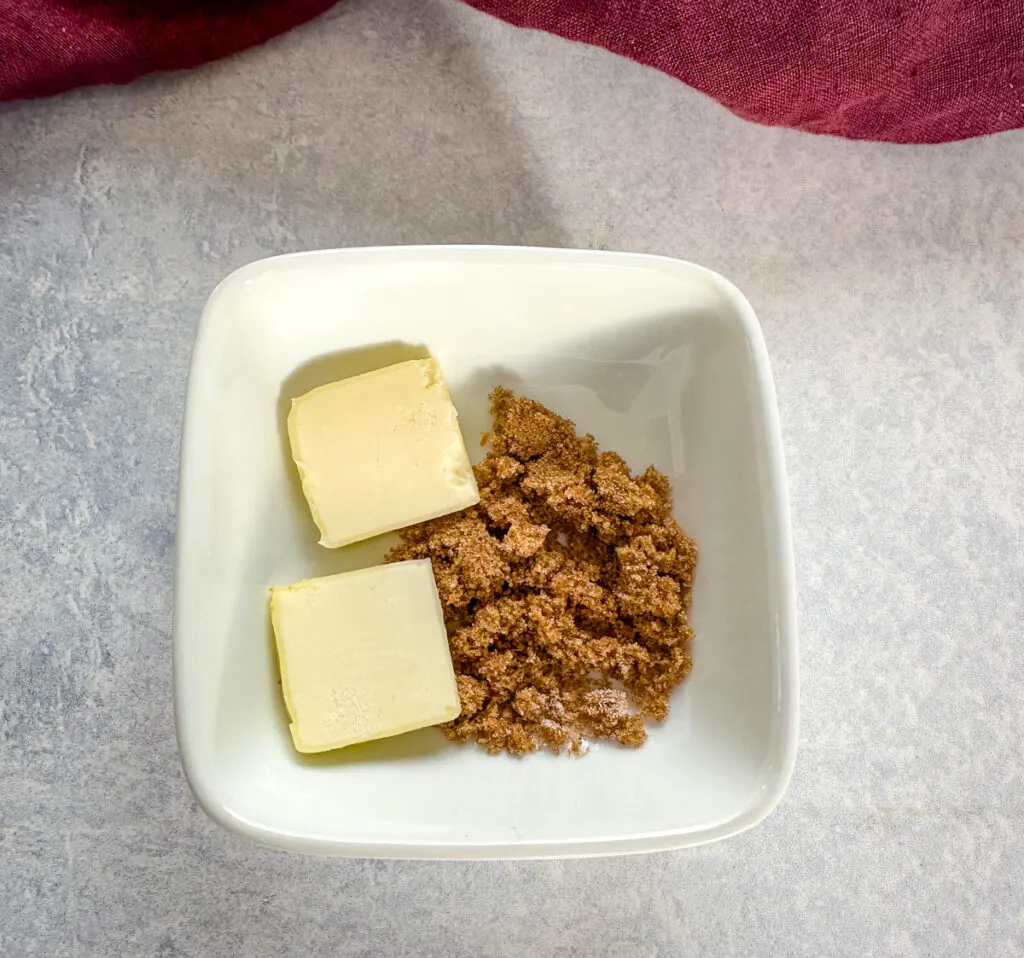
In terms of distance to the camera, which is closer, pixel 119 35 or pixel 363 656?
pixel 363 656

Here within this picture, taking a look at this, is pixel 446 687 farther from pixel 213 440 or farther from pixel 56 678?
pixel 56 678

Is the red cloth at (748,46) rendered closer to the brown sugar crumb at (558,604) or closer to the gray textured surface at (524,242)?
the gray textured surface at (524,242)

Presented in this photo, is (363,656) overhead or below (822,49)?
below

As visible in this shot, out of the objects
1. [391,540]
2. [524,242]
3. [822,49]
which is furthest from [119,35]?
[822,49]

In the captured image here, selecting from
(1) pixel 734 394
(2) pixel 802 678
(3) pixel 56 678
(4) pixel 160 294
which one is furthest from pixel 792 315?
(3) pixel 56 678

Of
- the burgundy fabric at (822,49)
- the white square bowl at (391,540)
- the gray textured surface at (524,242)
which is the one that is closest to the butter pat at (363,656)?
the white square bowl at (391,540)

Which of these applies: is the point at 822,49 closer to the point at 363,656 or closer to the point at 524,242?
the point at 524,242
